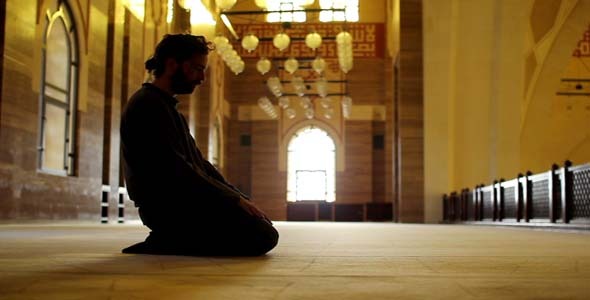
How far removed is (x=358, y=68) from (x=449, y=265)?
21555 millimetres

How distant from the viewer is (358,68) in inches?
942

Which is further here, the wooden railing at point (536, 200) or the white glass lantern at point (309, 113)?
the white glass lantern at point (309, 113)

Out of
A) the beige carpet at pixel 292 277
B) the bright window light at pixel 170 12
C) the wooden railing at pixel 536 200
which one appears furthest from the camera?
the bright window light at pixel 170 12

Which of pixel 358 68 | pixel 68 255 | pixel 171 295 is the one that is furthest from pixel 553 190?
pixel 358 68

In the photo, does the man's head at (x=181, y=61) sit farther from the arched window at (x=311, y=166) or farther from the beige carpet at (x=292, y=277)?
the arched window at (x=311, y=166)

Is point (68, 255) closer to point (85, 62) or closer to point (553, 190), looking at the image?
point (553, 190)

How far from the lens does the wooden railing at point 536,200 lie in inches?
293

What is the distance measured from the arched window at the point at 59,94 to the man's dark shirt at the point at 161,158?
301 inches

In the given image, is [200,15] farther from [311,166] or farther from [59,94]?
[311,166]

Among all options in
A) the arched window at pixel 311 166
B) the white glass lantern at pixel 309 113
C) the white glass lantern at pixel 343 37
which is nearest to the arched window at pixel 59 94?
the white glass lantern at pixel 343 37

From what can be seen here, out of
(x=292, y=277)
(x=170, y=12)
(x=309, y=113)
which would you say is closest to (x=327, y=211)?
(x=309, y=113)

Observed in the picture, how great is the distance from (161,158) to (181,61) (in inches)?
16.8

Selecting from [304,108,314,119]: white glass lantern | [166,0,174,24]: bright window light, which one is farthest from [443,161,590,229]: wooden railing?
[304,108,314,119]: white glass lantern

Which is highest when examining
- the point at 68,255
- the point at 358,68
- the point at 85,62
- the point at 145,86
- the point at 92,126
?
the point at 358,68
